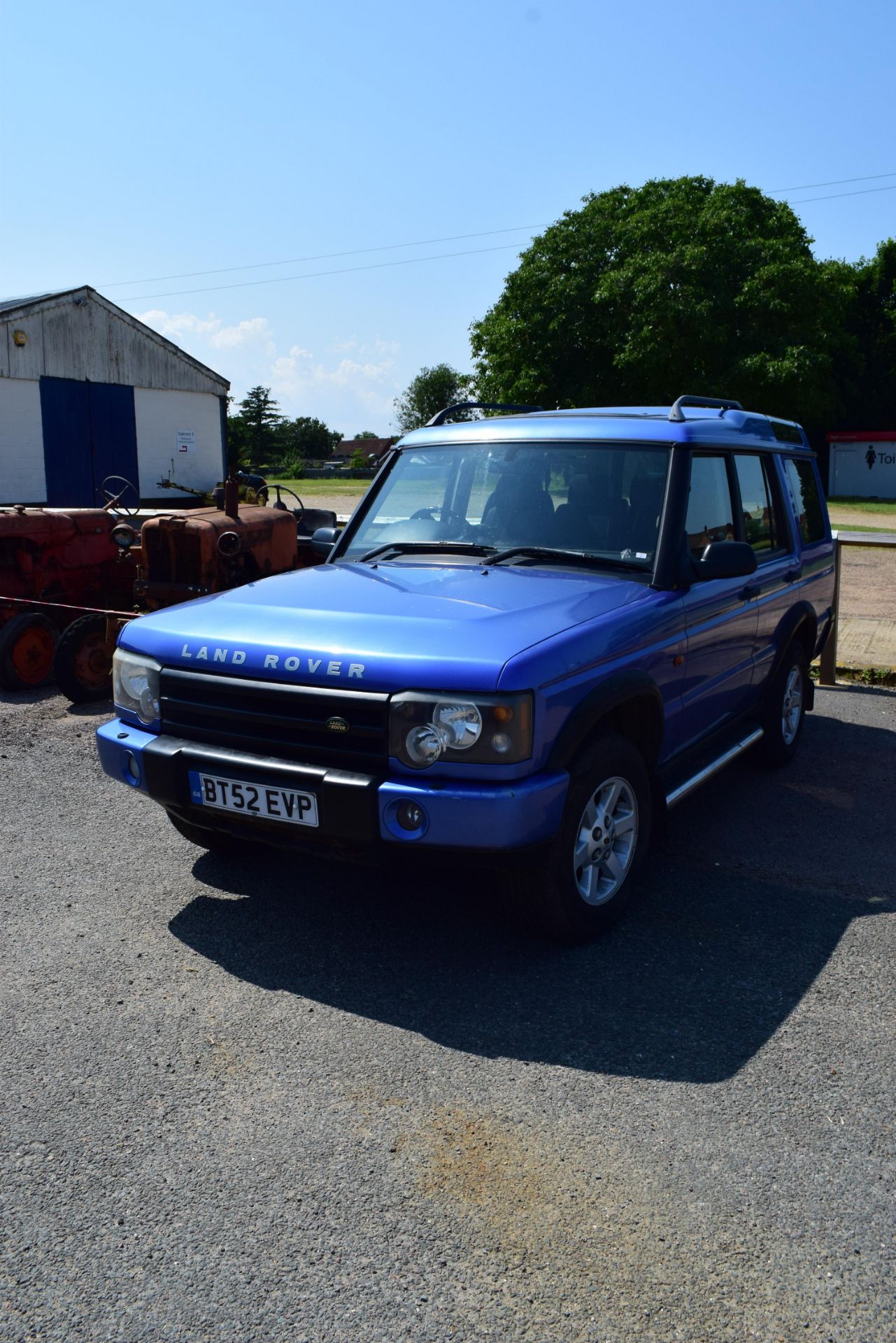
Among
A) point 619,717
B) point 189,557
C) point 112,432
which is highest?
point 112,432

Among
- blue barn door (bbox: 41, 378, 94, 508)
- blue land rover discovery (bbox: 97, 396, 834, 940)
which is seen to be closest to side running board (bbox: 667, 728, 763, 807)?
blue land rover discovery (bbox: 97, 396, 834, 940)

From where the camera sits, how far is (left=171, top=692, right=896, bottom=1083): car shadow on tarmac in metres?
3.39

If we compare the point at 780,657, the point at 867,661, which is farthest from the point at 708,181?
the point at 780,657

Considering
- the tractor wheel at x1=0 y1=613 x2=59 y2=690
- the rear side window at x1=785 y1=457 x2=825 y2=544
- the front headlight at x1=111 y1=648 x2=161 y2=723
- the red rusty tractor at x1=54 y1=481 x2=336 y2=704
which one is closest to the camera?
the front headlight at x1=111 y1=648 x2=161 y2=723

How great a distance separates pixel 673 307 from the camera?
38406mm

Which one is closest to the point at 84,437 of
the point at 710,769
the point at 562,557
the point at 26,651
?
the point at 26,651

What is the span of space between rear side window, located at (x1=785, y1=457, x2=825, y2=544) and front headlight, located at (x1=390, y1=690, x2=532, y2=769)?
11.9 ft

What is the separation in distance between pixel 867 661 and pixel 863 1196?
7.52 meters

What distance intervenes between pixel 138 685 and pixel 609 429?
2406 millimetres

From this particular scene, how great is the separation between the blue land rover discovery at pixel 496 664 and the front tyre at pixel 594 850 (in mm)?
11

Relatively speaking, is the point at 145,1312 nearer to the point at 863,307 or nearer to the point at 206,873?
the point at 206,873

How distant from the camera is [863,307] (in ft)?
166

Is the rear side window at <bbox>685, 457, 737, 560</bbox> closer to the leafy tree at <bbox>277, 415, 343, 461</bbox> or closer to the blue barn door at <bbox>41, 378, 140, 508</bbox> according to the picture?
the blue barn door at <bbox>41, 378, 140, 508</bbox>

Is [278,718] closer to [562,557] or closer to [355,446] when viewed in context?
[562,557]
